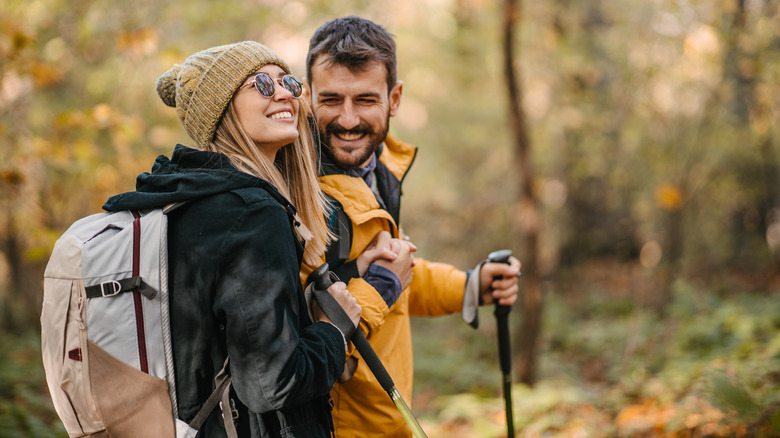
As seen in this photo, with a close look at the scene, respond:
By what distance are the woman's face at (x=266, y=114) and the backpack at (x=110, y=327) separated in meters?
0.43

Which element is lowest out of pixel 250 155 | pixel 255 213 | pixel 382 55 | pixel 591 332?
pixel 591 332

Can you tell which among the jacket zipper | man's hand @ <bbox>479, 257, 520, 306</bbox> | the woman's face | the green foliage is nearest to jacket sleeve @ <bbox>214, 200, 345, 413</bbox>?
the jacket zipper

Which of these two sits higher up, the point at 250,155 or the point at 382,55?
the point at 382,55

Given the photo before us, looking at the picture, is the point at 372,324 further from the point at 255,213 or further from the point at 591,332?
the point at 591,332

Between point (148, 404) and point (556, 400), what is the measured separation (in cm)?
471

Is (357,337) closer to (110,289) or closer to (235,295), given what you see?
(235,295)

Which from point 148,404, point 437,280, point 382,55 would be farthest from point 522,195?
point 148,404

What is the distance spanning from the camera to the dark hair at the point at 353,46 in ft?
7.73

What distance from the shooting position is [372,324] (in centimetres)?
210

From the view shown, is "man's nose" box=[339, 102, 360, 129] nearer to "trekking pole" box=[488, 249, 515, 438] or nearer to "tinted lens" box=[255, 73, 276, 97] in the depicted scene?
"tinted lens" box=[255, 73, 276, 97]

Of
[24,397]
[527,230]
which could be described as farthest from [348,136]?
[24,397]

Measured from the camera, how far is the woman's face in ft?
6.27

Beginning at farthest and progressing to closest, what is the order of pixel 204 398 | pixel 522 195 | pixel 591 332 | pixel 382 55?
1. pixel 591 332
2. pixel 522 195
3. pixel 382 55
4. pixel 204 398

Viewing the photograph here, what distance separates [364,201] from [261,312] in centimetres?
79
